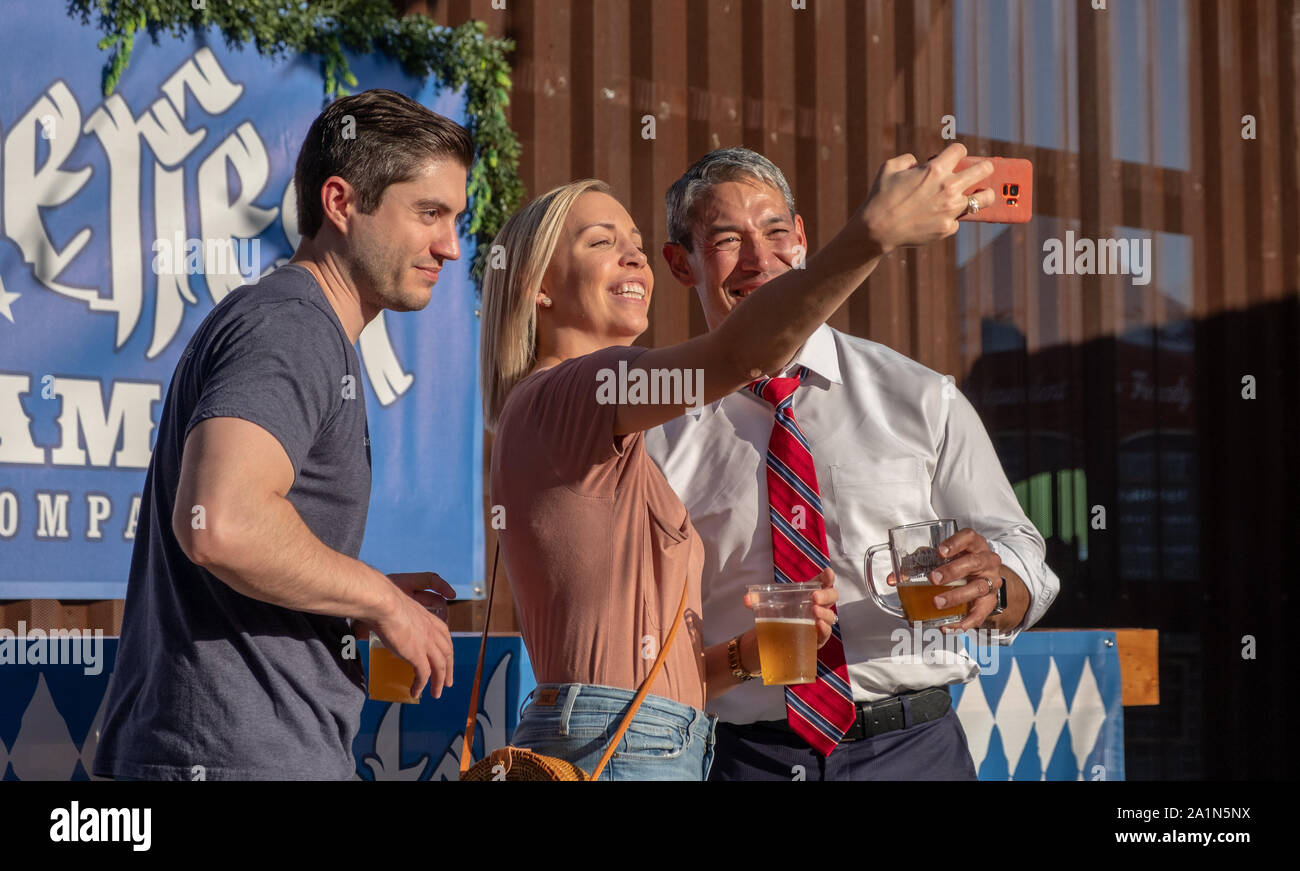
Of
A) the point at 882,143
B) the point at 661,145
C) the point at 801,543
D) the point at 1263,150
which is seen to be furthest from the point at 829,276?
the point at 1263,150

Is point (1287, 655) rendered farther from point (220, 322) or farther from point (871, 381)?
point (220, 322)

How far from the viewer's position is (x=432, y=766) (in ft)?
11.9

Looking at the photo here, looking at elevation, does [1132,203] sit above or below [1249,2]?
below

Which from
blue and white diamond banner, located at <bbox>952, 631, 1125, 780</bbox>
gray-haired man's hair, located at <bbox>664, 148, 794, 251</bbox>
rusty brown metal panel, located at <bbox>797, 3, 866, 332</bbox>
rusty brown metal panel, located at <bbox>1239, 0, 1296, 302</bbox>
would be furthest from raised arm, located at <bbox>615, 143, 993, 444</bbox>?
rusty brown metal panel, located at <bbox>1239, 0, 1296, 302</bbox>

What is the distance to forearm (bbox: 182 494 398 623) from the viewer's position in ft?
5.57

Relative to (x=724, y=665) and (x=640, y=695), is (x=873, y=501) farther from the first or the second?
(x=640, y=695)

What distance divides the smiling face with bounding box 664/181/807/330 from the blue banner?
192 centimetres

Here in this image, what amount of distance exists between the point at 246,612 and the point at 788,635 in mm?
928

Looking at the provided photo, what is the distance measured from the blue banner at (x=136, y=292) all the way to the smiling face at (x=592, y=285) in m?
2.31

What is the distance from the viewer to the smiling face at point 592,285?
2285 millimetres

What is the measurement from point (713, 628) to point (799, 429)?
485 mm

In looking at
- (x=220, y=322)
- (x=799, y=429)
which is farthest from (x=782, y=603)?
(x=220, y=322)

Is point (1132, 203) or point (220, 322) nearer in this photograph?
point (220, 322)

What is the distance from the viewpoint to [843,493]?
278cm
